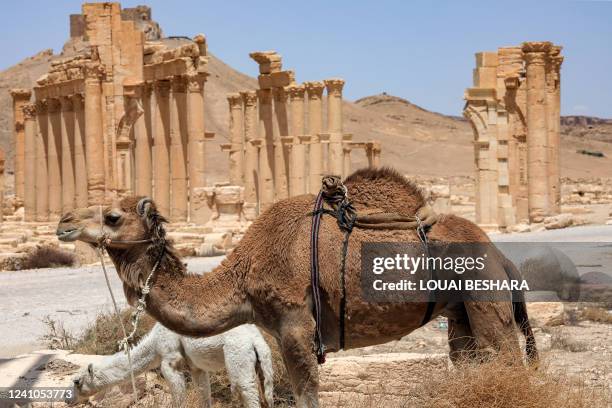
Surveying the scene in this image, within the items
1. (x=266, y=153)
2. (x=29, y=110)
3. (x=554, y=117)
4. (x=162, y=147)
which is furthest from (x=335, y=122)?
(x=29, y=110)

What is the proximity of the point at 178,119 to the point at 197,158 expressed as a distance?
2185 mm

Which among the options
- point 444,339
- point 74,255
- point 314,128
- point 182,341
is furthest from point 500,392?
point 314,128

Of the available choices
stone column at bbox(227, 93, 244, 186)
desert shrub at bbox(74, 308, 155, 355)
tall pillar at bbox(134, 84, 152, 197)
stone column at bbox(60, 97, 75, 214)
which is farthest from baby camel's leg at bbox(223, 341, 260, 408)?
stone column at bbox(227, 93, 244, 186)

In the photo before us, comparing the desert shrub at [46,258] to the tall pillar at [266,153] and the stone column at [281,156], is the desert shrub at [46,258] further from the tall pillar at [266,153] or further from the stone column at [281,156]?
the stone column at [281,156]

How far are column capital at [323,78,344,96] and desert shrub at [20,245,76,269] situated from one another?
1857 centimetres

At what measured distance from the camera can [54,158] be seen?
38656 millimetres

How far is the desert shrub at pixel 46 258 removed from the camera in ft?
78.4

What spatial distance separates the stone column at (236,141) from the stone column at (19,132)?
10.6 meters

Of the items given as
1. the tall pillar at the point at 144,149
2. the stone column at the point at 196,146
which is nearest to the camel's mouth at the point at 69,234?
the stone column at the point at 196,146

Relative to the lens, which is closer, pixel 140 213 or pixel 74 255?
pixel 140 213

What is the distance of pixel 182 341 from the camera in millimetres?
7430

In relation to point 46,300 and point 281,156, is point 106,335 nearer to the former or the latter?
point 46,300

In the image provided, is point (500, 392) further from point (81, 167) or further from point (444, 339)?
point (81, 167)

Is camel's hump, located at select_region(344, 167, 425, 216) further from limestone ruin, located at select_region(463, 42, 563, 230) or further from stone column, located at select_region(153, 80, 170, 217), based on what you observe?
stone column, located at select_region(153, 80, 170, 217)
